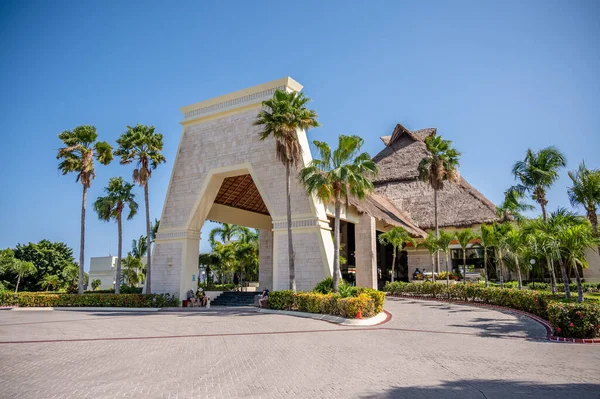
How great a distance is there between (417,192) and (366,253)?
19560mm

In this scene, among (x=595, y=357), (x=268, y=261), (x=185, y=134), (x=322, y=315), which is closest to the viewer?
(x=595, y=357)

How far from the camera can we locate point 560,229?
51.3 ft

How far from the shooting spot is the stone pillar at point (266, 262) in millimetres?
32938

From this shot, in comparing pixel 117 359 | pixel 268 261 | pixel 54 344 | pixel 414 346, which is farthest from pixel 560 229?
pixel 268 261

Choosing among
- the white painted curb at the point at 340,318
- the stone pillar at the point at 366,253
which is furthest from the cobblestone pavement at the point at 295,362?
the stone pillar at the point at 366,253

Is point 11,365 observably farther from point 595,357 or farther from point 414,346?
point 595,357

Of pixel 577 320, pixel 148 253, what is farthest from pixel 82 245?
pixel 577 320

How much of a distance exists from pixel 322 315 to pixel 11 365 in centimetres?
1190

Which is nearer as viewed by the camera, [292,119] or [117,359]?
[117,359]

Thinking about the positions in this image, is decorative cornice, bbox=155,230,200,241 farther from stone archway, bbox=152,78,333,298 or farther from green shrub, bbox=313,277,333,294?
green shrub, bbox=313,277,333,294

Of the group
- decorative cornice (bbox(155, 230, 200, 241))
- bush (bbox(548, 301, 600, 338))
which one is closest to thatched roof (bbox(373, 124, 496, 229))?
decorative cornice (bbox(155, 230, 200, 241))

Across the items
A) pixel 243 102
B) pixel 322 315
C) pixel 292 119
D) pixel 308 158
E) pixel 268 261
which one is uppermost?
pixel 243 102

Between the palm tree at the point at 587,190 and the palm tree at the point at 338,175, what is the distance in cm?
1118

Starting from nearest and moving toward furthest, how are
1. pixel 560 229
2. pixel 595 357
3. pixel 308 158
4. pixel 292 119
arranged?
pixel 595 357 < pixel 560 229 < pixel 292 119 < pixel 308 158
